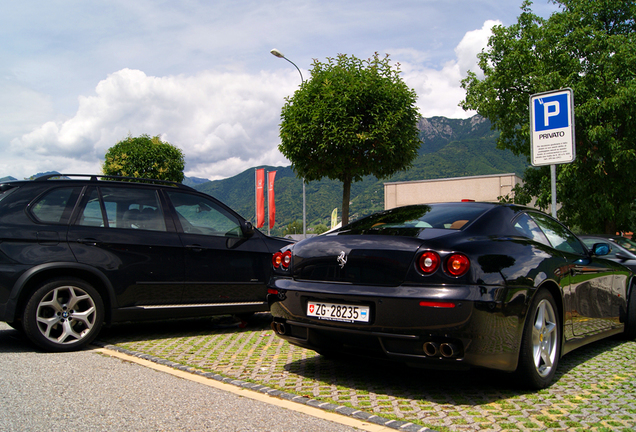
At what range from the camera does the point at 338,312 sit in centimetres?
368

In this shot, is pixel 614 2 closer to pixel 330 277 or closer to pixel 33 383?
pixel 330 277

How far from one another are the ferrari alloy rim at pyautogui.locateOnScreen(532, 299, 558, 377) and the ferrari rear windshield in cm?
85

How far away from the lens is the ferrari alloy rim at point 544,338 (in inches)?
150

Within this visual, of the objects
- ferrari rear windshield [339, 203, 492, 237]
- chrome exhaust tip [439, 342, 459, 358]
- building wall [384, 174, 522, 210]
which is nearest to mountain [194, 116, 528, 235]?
building wall [384, 174, 522, 210]

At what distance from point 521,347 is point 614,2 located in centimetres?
1855

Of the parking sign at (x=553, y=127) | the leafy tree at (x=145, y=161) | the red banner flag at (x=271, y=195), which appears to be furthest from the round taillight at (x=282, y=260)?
the leafy tree at (x=145, y=161)

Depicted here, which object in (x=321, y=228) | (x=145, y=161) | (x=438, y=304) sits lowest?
(x=321, y=228)

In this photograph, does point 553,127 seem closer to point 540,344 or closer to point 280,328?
point 540,344

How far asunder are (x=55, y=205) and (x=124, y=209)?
692 millimetres

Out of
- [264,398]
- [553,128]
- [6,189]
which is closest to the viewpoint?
[264,398]

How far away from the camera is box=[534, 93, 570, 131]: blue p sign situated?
7391 mm

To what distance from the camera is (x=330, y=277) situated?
381cm

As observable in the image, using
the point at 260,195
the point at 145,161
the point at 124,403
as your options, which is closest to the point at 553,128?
the point at 124,403

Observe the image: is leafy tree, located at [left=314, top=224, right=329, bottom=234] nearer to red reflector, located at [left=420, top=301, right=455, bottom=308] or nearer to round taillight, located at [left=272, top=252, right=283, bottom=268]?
round taillight, located at [left=272, top=252, right=283, bottom=268]
